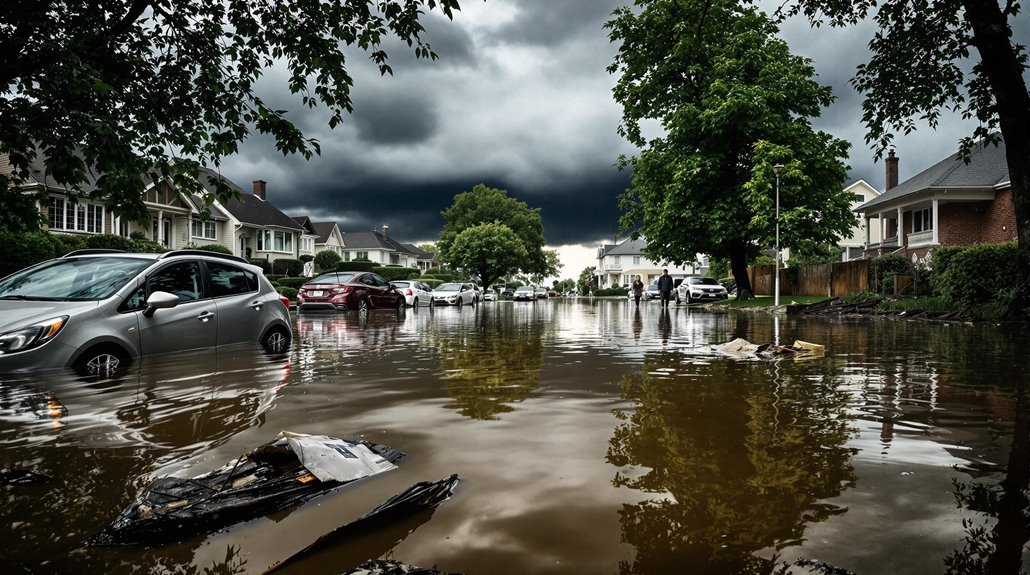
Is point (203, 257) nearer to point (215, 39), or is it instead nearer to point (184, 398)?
point (184, 398)

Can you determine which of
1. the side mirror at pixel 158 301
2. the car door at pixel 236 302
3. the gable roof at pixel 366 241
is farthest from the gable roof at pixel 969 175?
the gable roof at pixel 366 241

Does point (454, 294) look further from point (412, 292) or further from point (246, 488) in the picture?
point (246, 488)

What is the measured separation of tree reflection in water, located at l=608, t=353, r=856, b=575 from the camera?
2184mm

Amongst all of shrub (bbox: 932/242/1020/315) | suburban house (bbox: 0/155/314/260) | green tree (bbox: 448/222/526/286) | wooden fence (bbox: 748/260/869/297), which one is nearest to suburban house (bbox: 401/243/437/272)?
green tree (bbox: 448/222/526/286)

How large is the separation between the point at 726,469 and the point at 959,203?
128 feet

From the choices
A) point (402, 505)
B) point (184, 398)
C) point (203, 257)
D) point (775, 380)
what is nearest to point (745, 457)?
point (402, 505)

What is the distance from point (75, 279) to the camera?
6711mm

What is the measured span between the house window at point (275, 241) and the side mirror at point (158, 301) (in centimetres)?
5096

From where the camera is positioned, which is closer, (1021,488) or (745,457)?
(1021,488)

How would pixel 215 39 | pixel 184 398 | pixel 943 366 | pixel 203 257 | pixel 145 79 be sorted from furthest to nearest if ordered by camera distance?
1. pixel 215 39
2. pixel 145 79
3. pixel 203 257
4. pixel 943 366
5. pixel 184 398

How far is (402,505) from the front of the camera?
2.47 metres

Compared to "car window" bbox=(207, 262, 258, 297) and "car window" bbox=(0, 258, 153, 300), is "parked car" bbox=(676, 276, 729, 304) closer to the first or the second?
"car window" bbox=(207, 262, 258, 297)

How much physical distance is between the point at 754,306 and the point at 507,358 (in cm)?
2172

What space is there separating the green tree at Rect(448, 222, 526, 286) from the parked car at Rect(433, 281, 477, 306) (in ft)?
91.8
